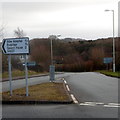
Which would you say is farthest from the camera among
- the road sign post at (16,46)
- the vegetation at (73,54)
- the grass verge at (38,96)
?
the vegetation at (73,54)

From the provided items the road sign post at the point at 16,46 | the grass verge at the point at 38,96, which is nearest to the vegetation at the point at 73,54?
the grass verge at the point at 38,96

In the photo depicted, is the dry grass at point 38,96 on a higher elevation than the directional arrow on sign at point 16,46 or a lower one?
lower

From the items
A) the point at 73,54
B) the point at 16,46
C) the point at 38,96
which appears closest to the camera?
the point at 38,96

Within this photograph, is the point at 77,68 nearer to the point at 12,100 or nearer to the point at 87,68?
the point at 87,68

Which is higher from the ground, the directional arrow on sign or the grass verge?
the directional arrow on sign

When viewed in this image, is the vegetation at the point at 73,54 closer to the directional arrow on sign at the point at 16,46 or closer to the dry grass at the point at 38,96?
the dry grass at the point at 38,96

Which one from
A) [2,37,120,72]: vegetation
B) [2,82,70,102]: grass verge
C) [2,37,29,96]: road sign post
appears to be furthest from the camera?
[2,37,120,72]: vegetation

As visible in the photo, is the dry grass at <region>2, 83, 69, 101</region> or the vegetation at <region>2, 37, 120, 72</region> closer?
the dry grass at <region>2, 83, 69, 101</region>

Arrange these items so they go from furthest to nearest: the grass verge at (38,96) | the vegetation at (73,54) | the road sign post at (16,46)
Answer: the vegetation at (73,54), the road sign post at (16,46), the grass verge at (38,96)

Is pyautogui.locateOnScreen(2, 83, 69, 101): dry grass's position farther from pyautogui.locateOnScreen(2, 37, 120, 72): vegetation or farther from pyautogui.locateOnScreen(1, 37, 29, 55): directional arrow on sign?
pyautogui.locateOnScreen(2, 37, 120, 72): vegetation

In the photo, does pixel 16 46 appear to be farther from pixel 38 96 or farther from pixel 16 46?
pixel 38 96

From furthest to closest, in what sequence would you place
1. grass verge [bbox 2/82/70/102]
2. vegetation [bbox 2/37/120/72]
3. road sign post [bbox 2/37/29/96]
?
vegetation [bbox 2/37/120/72], road sign post [bbox 2/37/29/96], grass verge [bbox 2/82/70/102]

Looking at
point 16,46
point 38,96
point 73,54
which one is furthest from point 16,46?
point 73,54

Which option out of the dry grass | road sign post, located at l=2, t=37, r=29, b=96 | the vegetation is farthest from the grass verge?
Result: the vegetation
